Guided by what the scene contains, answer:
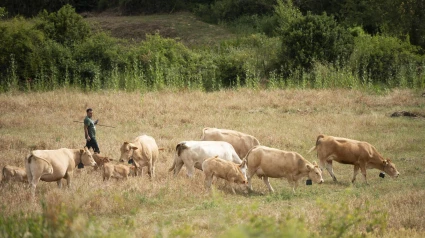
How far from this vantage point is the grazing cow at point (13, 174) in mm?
15844

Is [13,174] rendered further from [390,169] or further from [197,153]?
[390,169]

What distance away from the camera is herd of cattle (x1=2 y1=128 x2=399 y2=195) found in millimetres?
15531

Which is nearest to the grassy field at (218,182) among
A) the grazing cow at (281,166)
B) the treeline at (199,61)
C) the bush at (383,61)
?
the grazing cow at (281,166)

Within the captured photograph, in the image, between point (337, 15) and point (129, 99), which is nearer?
point (129, 99)

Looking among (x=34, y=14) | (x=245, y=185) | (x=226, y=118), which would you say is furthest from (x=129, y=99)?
(x=34, y=14)

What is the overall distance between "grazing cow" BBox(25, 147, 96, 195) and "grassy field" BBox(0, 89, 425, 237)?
0.30m

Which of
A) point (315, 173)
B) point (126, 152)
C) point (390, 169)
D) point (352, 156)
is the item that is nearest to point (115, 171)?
point (126, 152)

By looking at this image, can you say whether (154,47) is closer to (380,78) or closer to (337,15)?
(380,78)

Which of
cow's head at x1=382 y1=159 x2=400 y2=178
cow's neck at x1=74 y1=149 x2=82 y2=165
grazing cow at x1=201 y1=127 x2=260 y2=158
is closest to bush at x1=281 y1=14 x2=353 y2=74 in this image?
grazing cow at x1=201 y1=127 x2=260 y2=158

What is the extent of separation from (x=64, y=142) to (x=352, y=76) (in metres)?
16.4

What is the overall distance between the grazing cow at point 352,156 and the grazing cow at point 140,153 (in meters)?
4.35

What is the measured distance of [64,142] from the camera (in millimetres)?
21000

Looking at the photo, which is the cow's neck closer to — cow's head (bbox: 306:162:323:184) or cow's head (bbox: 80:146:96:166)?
cow's head (bbox: 80:146:96:166)

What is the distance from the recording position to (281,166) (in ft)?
53.0
